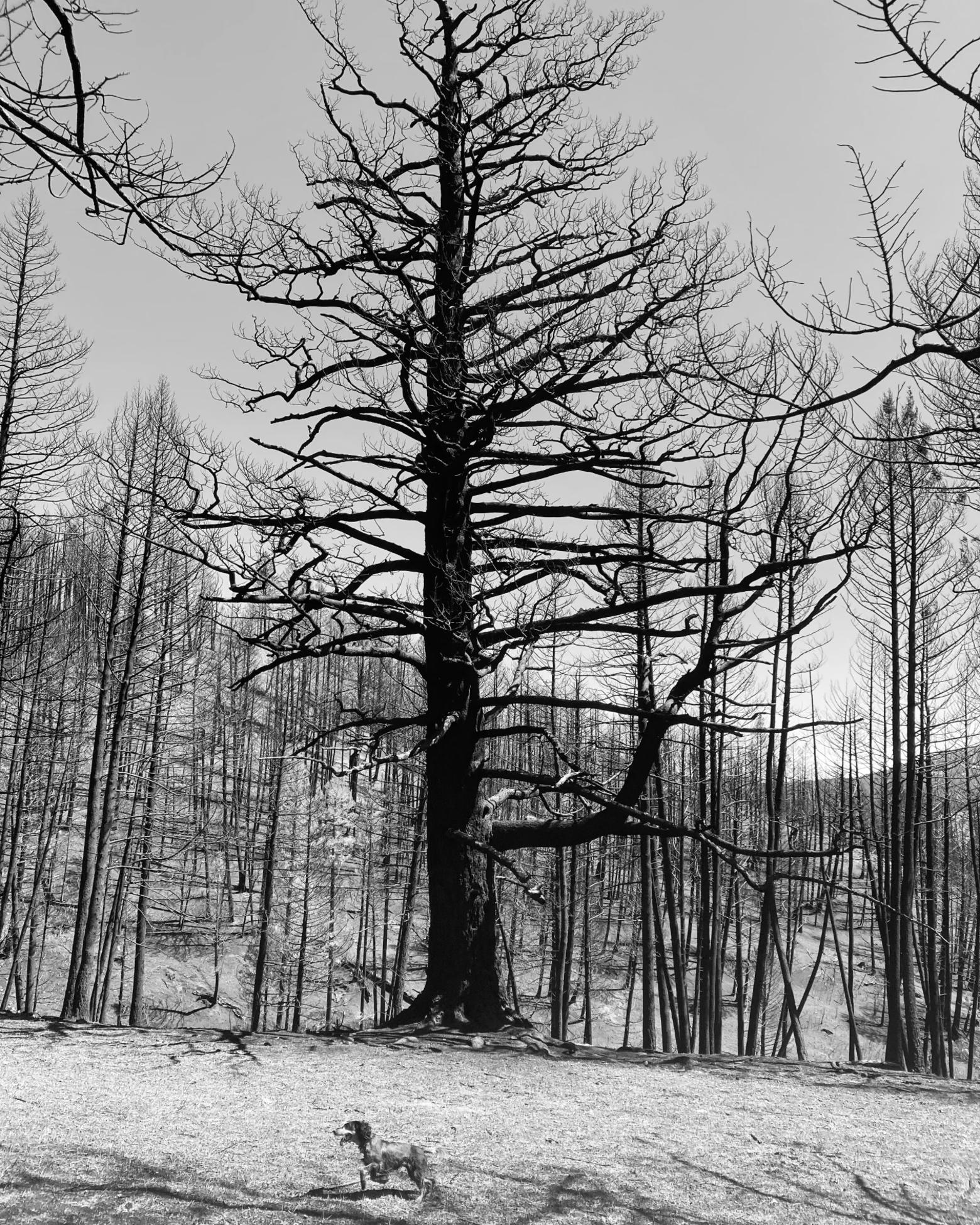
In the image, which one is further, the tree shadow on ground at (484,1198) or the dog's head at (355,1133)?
the dog's head at (355,1133)

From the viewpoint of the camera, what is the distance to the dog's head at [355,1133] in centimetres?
442

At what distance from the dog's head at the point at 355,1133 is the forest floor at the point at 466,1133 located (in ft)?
0.26

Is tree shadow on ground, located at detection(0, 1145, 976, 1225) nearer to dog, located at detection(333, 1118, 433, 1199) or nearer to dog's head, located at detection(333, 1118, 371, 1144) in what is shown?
dog, located at detection(333, 1118, 433, 1199)

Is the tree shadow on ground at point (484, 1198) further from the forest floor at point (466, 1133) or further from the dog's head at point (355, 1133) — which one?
the dog's head at point (355, 1133)

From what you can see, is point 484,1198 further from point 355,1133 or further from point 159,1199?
point 159,1199

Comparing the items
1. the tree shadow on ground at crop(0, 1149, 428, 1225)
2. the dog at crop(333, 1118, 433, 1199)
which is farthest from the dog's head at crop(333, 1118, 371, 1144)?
the tree shadow on ground at crop(0, 1149, 428, 1225)

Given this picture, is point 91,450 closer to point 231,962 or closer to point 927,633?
point 927,633

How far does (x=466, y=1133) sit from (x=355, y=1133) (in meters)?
0.73

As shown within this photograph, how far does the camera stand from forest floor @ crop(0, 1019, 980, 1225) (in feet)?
12.5

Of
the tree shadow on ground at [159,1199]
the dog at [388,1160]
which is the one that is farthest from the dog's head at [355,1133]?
the tree shadow on ground at [159,1199]

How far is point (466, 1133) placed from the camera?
4.96 m

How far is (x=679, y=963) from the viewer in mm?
18578

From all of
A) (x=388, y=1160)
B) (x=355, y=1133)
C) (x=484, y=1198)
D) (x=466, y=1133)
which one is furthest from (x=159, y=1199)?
(x=466, y=1133)

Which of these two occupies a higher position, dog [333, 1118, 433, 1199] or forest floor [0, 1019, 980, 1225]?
dog [333, 1118, 433, 1199]
